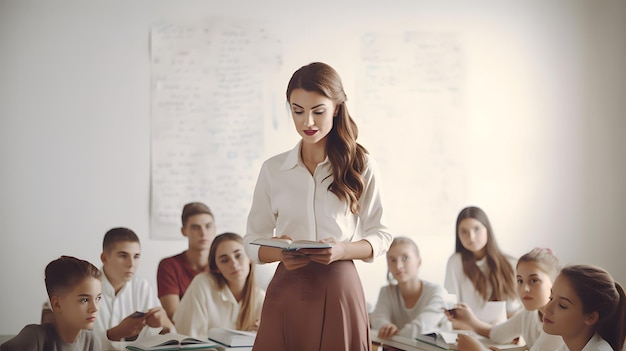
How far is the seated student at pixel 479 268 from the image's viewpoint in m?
3.99

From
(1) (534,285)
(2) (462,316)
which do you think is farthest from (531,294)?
(2) (462,316)

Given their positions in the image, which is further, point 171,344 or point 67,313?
point 171,344

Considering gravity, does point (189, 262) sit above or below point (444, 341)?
above

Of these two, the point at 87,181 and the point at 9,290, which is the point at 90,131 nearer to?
the point at 87,181

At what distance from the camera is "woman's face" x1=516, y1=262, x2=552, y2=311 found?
3127 mm

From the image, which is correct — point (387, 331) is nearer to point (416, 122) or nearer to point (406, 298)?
point (406, 298)

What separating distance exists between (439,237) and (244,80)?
1.58m

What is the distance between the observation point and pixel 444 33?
507 cm

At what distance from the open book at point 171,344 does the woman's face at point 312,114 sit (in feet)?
3.66

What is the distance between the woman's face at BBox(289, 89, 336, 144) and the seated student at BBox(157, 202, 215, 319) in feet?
6.60

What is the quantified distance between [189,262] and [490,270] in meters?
1.55

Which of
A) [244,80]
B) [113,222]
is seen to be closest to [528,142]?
[244,80]

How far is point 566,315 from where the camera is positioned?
243 centimetres

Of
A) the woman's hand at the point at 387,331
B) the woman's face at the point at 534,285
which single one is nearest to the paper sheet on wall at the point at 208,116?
the woman's hand at the point at 387,331
